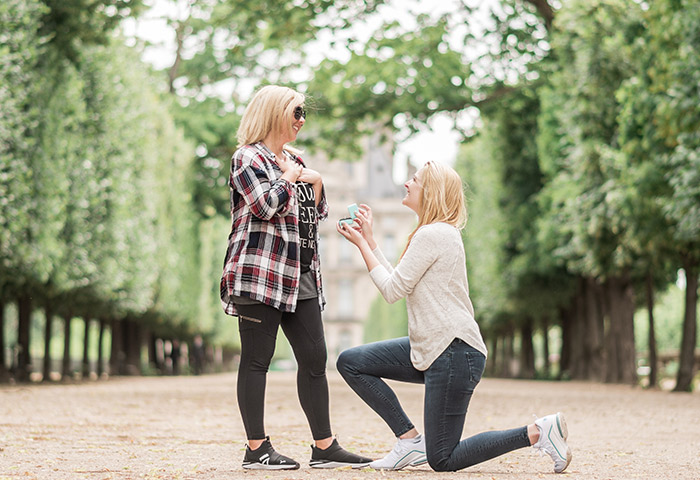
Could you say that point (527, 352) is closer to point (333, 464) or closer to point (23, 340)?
point (23, 340)

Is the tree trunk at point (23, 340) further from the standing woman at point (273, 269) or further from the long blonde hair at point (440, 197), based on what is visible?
the long blonde hair at point (440, 197)

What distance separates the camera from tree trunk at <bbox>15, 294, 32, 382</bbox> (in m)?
23.0

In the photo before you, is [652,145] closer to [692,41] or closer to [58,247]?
[692,41]

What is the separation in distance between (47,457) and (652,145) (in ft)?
41.3

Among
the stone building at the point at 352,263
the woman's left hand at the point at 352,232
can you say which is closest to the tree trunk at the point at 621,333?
the woman's left hand at the point at 352,232

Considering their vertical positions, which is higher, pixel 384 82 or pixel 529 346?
pixel 384 82

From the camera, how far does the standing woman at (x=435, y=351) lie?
555 cm

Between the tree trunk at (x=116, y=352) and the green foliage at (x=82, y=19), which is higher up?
the green foliage at (x=82, y=19)

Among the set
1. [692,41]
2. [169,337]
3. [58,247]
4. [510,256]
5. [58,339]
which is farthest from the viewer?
[58,339]

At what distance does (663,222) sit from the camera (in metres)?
17.9

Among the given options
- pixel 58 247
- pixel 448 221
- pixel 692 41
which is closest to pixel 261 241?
pixel 448 221

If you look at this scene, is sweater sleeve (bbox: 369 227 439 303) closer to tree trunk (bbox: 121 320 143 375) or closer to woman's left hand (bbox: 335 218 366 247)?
woman's left hand (bbox: 335 218 366 247)

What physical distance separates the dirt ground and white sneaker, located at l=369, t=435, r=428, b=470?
6cm

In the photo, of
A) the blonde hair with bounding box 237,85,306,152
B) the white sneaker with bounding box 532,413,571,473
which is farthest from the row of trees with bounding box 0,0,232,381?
the white sneaker with bounding box 532,413,571,473
